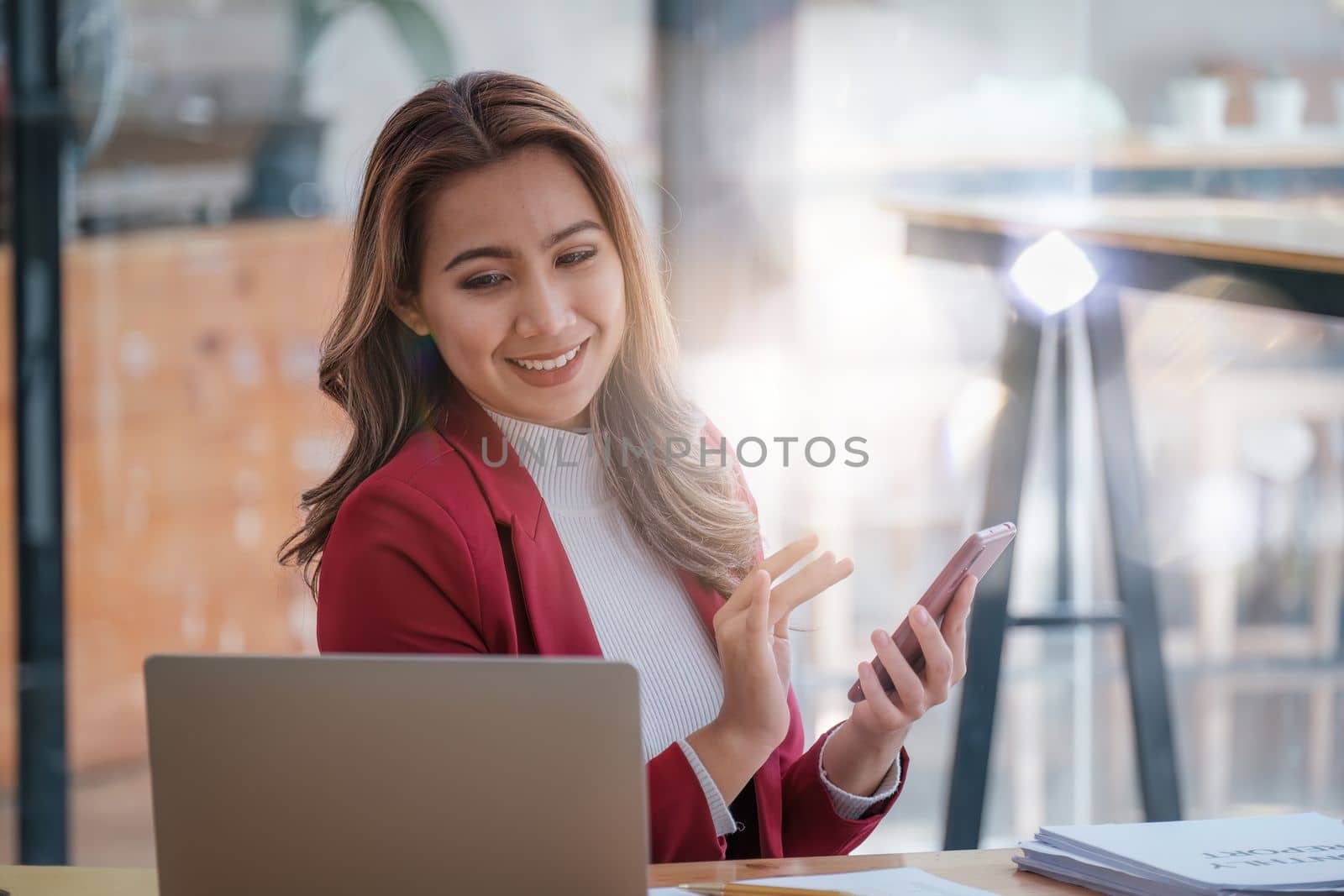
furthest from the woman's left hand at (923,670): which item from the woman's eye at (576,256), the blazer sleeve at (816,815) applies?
the woman's eye at (576,256)

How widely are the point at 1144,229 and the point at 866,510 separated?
39.2 inches

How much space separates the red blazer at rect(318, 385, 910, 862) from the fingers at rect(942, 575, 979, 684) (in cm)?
22

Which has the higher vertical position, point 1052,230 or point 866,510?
point 1052,230

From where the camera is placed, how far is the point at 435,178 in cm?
132

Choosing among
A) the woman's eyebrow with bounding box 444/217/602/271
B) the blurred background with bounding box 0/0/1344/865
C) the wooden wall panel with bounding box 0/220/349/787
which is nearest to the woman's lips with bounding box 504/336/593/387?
the woman's eyebrow with bounding box 444/217/602/271

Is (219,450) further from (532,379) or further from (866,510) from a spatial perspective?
(532,379)

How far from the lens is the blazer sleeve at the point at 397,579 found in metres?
1.23

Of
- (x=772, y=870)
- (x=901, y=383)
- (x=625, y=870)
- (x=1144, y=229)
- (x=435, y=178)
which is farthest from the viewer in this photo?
(x=901, y=383)

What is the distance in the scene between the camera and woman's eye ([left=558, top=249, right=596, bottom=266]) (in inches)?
54.1

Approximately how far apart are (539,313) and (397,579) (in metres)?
0.31

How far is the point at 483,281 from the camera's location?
135 centimetres

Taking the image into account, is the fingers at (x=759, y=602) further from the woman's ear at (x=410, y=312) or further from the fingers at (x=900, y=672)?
the woman's ear at (x=410, y=312)

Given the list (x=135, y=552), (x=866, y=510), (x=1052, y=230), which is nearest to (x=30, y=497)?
(x=135, y=552)

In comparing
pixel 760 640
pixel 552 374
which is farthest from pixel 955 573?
pixel 552 374
